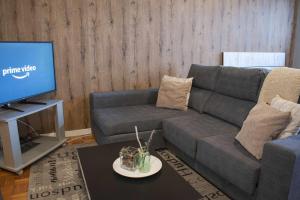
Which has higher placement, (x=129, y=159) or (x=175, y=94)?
(x=175, y=94)

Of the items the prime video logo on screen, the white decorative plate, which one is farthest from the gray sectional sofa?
the prime video logo on screen

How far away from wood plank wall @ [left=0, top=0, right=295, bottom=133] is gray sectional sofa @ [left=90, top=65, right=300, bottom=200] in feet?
1.34

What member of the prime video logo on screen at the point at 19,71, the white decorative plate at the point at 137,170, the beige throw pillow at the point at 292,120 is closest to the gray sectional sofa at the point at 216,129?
the beige throw pillow at the point at 292,120

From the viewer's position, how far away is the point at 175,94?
322 cm

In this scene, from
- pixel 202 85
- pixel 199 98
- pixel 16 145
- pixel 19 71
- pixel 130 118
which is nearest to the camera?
pixel 16 145

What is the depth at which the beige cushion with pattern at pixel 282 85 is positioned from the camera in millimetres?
2102

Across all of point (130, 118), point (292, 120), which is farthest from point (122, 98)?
point (292, 120)

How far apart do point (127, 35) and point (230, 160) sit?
2.33 m

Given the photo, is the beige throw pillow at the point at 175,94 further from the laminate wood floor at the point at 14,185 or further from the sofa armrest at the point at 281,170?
the laminate wood floor at the point at 14,185

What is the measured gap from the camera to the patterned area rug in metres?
2.12

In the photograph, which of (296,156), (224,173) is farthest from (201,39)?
(296,156)

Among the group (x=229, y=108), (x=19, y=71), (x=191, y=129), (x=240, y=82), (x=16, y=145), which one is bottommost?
(x=16, y=145)

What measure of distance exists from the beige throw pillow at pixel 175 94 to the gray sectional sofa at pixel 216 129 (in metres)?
0.10

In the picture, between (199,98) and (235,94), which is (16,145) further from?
(235,94)
